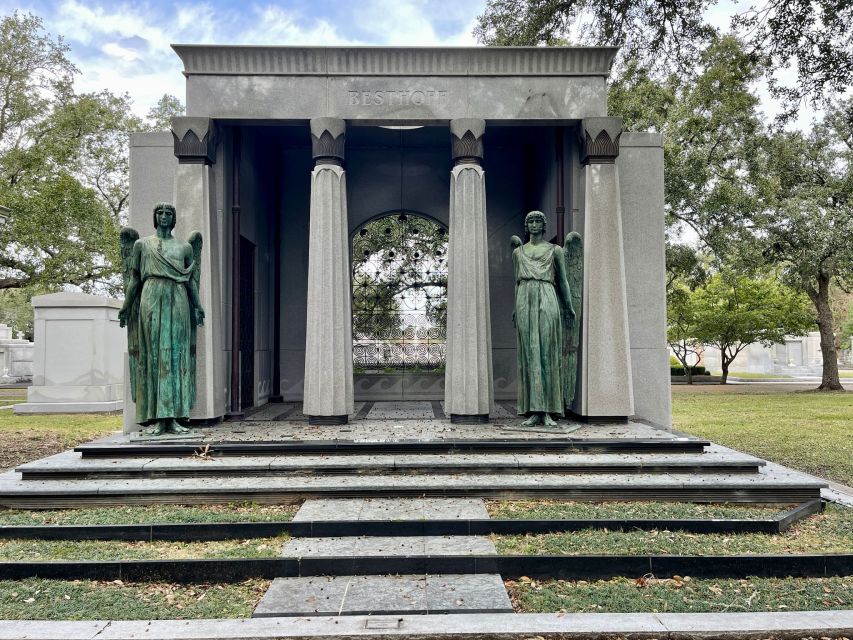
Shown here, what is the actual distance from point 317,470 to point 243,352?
13.9ft

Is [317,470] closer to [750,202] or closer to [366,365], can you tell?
[366,365]

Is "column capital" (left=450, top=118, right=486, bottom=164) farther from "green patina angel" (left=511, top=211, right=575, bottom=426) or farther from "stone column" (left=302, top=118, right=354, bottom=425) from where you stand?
"stone column" (left=302, top=118, right=354, bottom=425)

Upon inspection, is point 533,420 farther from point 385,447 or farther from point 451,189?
point 451,189

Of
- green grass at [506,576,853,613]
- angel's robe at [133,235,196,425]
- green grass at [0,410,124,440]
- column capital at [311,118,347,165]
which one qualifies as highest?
column capital at [311,118,347,165]

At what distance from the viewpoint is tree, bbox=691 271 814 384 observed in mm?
27781

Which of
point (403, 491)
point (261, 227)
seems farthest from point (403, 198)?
point (403, 491)

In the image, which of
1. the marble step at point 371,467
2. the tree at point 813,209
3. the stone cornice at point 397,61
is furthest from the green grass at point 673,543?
the tree at point 813,209

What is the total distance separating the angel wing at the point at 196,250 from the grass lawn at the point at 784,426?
8.21 metres

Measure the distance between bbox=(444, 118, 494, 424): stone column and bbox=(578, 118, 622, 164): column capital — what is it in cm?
157

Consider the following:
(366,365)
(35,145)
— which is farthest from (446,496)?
(35,145)

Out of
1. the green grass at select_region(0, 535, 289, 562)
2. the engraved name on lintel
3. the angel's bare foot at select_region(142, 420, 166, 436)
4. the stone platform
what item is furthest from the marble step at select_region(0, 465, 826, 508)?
the engraved name on lintel

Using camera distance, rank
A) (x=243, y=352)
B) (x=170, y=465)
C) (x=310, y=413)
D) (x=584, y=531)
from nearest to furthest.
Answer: (x=584, y=531) < (x=170, y=465) < (x=310, y=413) < (x=243, y=352)

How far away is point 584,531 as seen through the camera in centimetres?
508

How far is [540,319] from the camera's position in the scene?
7.53m
